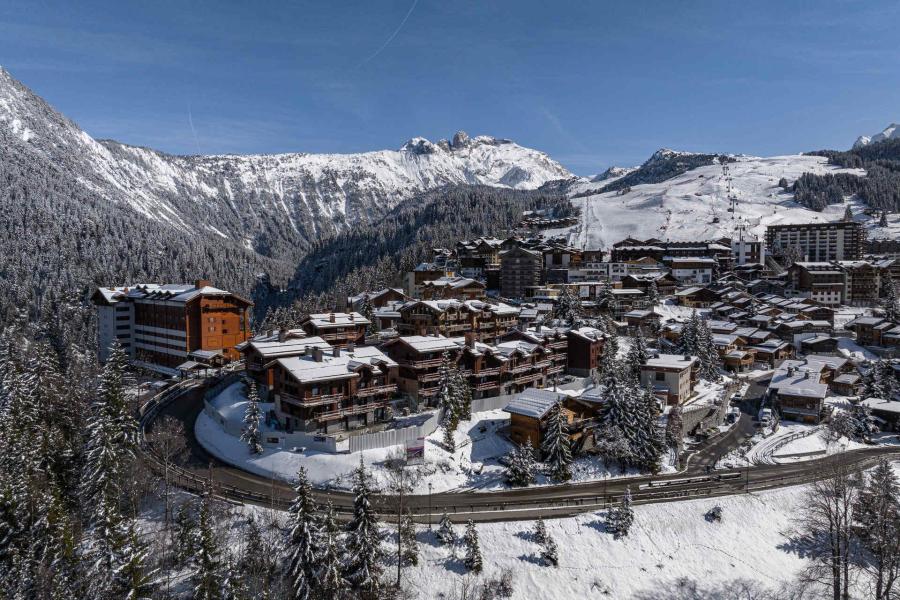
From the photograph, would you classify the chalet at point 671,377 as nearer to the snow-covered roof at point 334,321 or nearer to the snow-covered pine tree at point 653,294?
the snow-covered pine tree at point 653,294

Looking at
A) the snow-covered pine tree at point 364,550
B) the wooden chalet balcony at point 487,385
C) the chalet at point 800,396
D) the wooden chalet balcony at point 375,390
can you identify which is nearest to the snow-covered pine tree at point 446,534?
the snow-covered pine tree at point 364,550

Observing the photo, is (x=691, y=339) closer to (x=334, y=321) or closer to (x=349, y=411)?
(x=334, y=321)

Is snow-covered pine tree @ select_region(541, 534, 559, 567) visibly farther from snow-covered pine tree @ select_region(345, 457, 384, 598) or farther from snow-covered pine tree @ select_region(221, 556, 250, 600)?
snow-covered pine tree @ select_region(221, 556, 250, 600)

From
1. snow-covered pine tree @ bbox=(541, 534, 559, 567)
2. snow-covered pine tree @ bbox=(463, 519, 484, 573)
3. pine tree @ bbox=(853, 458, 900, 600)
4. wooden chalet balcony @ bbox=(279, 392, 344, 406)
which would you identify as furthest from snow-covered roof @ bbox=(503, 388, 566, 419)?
pine tree @ bbox=(853, 458, 900, 600)

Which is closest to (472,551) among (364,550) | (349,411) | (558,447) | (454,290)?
(364,550)

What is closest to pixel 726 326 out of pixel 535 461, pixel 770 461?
pixel 770 461

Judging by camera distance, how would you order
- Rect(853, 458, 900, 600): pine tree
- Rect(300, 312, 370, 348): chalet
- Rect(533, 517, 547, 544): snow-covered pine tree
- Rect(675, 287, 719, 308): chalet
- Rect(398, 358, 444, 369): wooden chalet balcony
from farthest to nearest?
Rect(675, 287, 719, 308): chalet < Rect(300, 312, 370, 348): chalet < Rect(398, 358, 444, 369): wooden chalet balcony < Rect(533, 517, 547, 544): snow-covered pine tree < Rect(853, 458, 900, 600): pine tree

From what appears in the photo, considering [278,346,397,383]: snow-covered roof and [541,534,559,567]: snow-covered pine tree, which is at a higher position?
[278,346,397,383]: snow-covered roof
